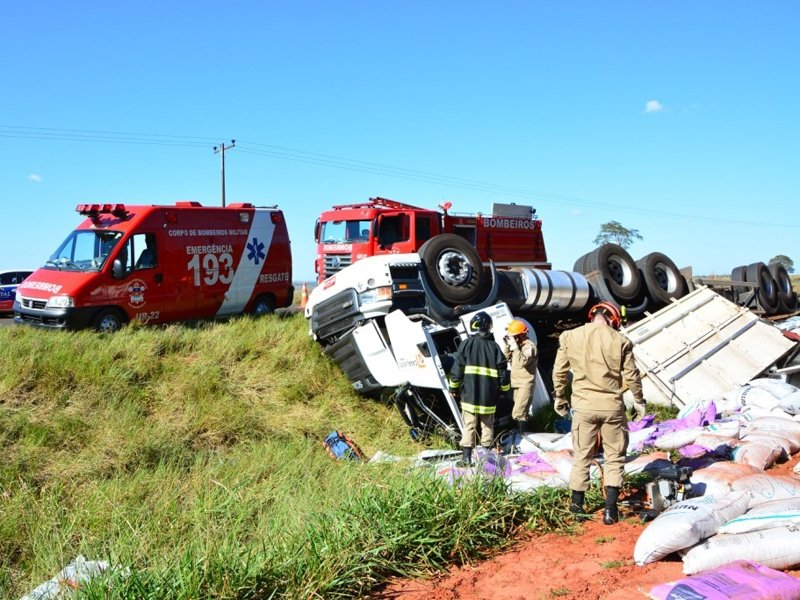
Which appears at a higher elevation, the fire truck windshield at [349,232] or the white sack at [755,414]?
the fire truck windshield at [349,232]

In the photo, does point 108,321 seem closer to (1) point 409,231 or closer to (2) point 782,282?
(1) point 409,231

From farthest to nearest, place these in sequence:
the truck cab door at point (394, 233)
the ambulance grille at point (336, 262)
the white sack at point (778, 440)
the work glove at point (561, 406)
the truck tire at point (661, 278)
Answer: the ambulance grille at point (336, 262) < the truck cab door at point (394, 233) < the truck tire at point (661, 278) < the white sack at point (778, 440) < the work glove at point (561, 406)

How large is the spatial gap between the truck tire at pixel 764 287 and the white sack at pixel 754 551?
35.0 ft

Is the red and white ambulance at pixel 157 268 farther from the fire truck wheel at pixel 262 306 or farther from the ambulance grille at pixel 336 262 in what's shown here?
the ambulance grille at pixel 336 262

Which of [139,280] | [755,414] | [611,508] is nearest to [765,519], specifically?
[611,508]

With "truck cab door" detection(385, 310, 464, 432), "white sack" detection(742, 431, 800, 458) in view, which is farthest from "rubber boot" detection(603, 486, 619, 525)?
"truck cab door" detection(385, 310, 464, 432)

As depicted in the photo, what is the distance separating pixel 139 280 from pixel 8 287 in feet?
23.8

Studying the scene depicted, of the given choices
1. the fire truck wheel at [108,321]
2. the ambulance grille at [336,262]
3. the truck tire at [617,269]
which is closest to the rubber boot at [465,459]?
the truck tire at [617,269]

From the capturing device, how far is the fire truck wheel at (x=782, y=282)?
13699 mm

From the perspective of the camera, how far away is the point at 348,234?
48.0 ft

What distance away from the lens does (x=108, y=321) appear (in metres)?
10.2

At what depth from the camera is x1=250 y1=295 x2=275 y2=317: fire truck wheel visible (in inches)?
496

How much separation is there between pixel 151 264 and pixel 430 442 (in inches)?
232

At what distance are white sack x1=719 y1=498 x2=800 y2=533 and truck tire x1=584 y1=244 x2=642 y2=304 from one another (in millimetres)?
7308
